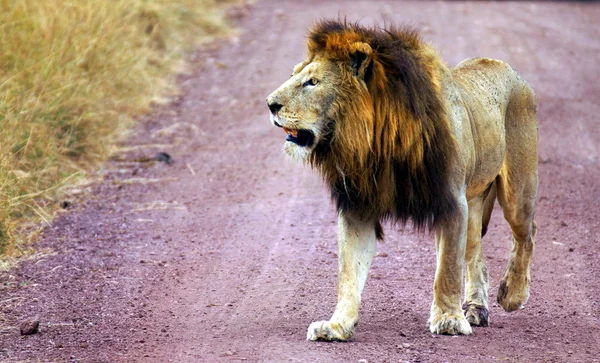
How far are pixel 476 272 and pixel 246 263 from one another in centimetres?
144

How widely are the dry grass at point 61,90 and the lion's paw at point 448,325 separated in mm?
2727

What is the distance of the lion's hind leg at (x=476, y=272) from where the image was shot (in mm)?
5344

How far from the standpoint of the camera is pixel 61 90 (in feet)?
27.9

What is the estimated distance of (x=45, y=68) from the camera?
27.4 feet

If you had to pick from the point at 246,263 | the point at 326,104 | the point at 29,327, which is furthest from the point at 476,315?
the point at 29,327

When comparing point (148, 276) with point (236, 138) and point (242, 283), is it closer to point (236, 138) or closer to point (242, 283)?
point (242, 283)

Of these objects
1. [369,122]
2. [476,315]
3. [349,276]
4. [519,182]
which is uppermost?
[369,122]

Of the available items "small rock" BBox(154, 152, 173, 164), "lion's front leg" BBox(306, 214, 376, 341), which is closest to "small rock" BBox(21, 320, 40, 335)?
"lion's front leg" BBox(306, 214, 376, 341)

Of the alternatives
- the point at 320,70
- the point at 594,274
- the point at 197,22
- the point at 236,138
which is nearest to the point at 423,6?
the point at 197,22

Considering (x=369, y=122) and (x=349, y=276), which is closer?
(x=369, y=122)

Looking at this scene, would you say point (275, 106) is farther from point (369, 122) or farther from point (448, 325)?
point (448, 325)

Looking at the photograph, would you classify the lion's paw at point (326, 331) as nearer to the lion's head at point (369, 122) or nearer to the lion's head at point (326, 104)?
the lion's head at point (369, 122)

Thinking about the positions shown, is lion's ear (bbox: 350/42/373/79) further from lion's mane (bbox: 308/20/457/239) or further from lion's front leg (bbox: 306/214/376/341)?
lion's front leg (bbox: 306/214/376/341)

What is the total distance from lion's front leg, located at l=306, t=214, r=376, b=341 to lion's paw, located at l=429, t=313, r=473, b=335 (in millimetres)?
367
